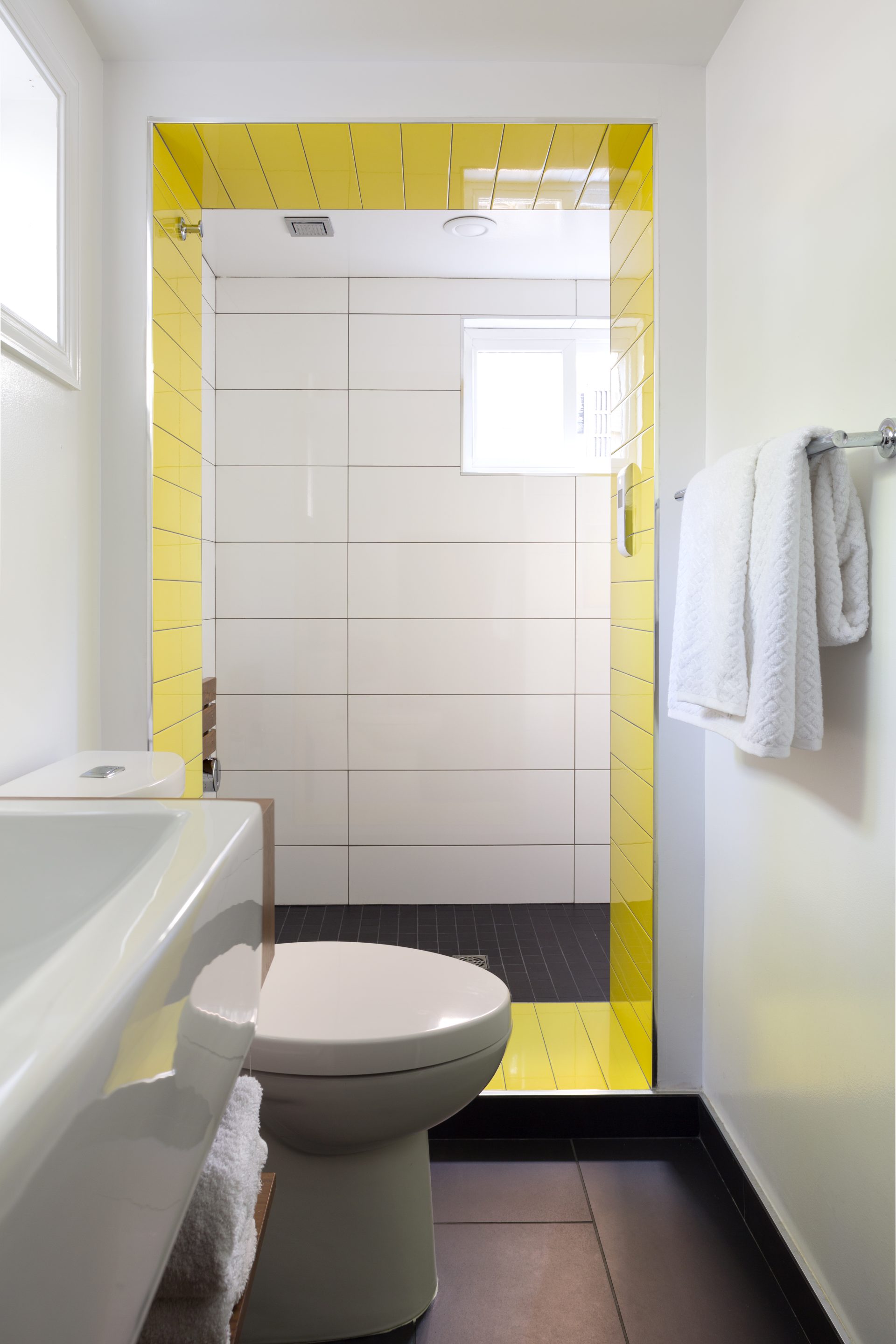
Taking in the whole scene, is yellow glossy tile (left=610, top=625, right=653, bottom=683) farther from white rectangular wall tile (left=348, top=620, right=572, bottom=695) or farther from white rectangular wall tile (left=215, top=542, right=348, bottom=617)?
white rectangular wall tile (left=215, top=542, right=348, bottom=617)

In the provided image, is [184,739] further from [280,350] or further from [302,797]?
[280,350]

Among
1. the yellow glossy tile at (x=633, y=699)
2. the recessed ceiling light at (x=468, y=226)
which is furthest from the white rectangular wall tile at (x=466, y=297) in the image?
the yellow glossy tile at (x=633, y=699)

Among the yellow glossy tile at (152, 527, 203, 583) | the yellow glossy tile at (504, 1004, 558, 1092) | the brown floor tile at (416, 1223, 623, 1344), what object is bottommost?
the brown floor tile at (416, 1223, 623, 1344)

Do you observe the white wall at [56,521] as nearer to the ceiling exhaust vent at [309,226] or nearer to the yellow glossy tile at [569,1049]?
the ceiling exhaust vent at [309,226]

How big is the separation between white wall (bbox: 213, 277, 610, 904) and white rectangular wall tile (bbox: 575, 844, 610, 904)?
0.18 feet

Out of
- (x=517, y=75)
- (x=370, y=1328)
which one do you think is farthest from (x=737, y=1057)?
(x=517, y=75)

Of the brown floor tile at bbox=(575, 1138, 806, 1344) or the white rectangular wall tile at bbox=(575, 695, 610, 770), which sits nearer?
the brown floor tile at bbox=(575, 1138, 806, 1344)

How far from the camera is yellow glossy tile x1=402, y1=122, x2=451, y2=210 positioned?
1.71 meters

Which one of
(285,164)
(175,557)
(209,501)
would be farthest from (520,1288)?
(285,164)

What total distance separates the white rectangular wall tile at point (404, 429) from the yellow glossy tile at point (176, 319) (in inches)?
13.4

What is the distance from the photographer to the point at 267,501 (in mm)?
1892

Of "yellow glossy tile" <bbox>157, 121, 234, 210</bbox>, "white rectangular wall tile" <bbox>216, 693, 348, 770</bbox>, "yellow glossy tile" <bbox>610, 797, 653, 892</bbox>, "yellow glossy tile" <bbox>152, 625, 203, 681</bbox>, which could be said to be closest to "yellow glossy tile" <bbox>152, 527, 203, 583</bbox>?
"yellow glossy tile" <bbox>152, 625, 203, 681</bbox>

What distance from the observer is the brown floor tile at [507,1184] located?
5.00 ft

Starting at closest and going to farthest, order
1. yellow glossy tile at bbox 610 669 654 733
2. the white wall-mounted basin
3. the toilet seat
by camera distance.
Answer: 1. the white wall-mounted basin
2. the toilet seat
3. yellow glossy tile at bbox 610 669 654 733
